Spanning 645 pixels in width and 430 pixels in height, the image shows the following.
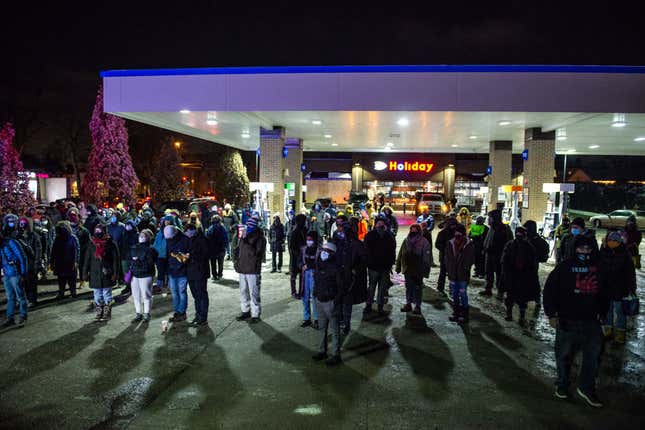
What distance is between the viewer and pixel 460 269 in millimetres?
7934

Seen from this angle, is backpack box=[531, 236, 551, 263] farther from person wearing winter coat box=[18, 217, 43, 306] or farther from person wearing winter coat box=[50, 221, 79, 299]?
person wearing winter coat box=[18, 217, 43, 306]

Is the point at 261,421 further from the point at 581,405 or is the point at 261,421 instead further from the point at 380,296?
the point at 380,296

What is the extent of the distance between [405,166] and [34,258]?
34.3 m

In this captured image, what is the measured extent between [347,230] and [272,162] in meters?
11.5

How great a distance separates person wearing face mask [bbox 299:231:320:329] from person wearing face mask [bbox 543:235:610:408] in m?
3.41

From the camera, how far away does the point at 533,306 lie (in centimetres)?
927

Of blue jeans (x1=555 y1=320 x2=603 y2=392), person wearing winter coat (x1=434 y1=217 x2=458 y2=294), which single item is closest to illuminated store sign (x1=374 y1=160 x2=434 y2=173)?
person wearing winter coat (x1=434 y1=217 x2=458 y2=294)

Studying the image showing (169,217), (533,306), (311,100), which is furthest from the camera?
(311,100)

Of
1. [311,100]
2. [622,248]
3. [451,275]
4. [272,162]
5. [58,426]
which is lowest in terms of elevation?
[58,426]

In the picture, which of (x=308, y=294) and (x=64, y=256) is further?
(x=64, y=256)

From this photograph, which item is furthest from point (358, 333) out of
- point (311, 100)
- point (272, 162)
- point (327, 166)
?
point (327, 166)

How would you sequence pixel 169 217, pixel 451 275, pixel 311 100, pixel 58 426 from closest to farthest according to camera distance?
pixel 58 426 < pixel 451 275 < pixel 169 217 < pixel 311 100

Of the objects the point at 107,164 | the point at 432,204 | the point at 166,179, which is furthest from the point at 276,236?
the point at 166,179

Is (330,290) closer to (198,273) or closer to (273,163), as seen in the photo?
(198,273)
